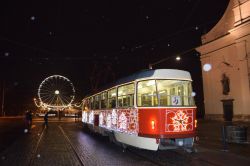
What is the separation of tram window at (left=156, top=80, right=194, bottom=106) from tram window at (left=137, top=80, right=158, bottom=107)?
20cm

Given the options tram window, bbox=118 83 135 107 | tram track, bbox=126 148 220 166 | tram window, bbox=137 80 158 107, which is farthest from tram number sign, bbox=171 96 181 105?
tram track, bbox=126 148 220 166

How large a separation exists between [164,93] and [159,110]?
797mm

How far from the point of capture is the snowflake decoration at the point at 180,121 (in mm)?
11648

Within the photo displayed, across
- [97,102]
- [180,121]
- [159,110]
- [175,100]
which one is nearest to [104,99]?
[97,102]

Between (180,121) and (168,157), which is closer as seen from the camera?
(180,121)

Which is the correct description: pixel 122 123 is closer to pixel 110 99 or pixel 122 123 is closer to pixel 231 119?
pixel 110 99

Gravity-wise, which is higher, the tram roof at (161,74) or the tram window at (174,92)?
the tram roof at (161,74)

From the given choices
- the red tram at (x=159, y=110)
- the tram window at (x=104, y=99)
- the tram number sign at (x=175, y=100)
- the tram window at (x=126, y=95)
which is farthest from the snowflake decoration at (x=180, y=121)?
the tram window at (x=104, y=99)

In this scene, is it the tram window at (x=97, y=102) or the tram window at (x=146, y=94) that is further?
the tram window at (x=97, y=102)

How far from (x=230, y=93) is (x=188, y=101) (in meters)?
24.8

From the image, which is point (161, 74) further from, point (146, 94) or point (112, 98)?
point (112, 98)

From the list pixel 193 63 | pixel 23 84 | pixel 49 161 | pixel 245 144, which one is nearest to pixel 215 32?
pixel 193 63

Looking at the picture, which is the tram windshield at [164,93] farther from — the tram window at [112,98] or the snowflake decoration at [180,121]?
the tram window at [112,98]

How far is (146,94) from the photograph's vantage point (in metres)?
12.0
